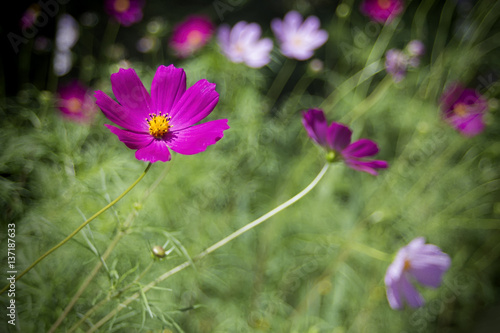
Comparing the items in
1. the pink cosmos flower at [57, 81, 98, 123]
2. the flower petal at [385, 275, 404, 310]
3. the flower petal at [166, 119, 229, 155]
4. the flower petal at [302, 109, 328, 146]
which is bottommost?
the flower petal at [385, 275, 404, 310]

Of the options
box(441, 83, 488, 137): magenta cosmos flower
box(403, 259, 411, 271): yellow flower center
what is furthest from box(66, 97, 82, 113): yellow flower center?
box(441, 83, 488, 137): magenta cosmos flower

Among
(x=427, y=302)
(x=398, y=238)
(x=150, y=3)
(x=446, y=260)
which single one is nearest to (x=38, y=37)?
(x=150, y=3)

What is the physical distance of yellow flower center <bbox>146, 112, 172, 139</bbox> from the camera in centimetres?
43

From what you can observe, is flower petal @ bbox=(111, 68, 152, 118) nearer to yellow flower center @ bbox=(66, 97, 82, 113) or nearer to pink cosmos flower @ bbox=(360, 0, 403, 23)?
yellow flower center @ bbox=(66, 97, 82, 113)

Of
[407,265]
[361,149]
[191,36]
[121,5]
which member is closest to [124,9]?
[121,5]

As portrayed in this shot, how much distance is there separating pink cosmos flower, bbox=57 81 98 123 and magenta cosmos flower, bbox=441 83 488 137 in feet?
2.67

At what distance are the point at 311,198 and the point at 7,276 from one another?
2.91 ft

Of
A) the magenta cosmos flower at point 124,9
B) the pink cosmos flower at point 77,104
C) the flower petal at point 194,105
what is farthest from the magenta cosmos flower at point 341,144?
the magenta cosmos flower at point 124,9

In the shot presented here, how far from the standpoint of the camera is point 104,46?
115cm

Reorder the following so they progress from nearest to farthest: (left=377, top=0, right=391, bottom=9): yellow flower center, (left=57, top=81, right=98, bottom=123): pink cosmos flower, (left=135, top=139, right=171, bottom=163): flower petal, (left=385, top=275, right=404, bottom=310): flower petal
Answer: (left=135, top=139, right=171, bottom=163): flower petal → (left=385, top=275, right=404, bottom=310): flower petal → (left=57, top=81, right=98, bottom=123): pink cosmos flower → (left=377, top=0, right=391, bottom=9): yellow flower center

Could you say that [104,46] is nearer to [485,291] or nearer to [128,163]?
[128,163]

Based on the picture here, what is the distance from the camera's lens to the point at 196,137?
0.41 meters

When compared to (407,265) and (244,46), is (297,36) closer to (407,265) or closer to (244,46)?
(244,46)

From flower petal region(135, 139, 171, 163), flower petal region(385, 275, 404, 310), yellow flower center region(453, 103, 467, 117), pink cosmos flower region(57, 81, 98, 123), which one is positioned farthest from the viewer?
yellow flower center region(453, 103, 467, 117)
